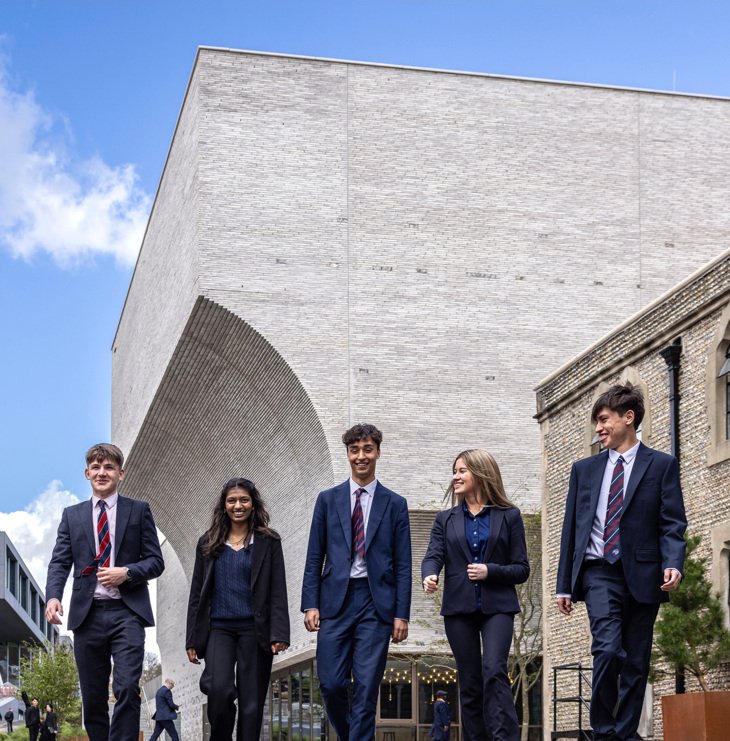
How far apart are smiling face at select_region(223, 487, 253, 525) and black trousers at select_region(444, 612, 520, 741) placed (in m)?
1.61

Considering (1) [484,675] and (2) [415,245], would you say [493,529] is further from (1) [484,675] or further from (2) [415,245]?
(2) [415,245]

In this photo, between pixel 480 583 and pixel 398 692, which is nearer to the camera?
pixel 480 583

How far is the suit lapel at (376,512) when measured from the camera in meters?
9.85

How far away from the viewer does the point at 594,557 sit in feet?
29.4

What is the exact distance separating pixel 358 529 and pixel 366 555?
21cm

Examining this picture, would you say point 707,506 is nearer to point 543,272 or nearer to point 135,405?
point 543,272

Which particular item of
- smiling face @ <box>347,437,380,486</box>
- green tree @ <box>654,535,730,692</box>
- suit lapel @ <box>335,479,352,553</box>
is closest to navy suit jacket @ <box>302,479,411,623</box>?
suit lapel @ <box>335,479,352,553</box>

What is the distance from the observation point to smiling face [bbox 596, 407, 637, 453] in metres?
9.10

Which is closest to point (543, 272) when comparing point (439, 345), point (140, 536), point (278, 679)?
point (439, 345)

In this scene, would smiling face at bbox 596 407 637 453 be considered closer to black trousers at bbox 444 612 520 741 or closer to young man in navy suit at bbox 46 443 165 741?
black trousers at bbox 444 612 520 741

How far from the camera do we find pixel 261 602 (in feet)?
32.8

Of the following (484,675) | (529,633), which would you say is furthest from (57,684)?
(484,675)

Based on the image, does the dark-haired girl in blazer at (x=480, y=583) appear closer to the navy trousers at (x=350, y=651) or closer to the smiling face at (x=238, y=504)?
the navy trousers at (x=350, y=651)

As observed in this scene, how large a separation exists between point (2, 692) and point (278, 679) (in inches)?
1825
